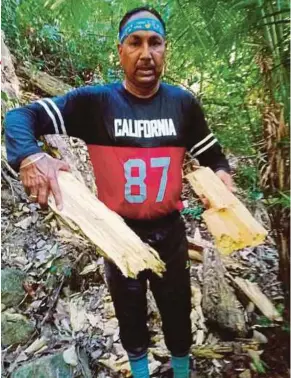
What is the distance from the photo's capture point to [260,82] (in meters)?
0.84

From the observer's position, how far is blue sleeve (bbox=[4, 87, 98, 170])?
761 mm

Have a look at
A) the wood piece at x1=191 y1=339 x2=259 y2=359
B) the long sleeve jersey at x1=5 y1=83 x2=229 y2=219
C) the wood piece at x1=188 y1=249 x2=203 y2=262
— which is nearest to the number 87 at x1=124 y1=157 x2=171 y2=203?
the long sleeve jersey at x1=5 y1=83 x2=229 y2=219

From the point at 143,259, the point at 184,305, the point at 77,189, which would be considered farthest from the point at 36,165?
the point at 184,305

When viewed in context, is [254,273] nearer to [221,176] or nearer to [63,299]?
[221,176]

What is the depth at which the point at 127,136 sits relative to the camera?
800 millimetres

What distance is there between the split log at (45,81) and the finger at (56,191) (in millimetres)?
148

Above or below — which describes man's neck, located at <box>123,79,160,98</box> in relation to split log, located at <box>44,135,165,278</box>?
above

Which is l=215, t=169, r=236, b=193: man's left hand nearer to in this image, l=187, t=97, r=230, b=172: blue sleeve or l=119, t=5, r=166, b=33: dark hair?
l=187, t=97, r=230, b=172: blue sleeve

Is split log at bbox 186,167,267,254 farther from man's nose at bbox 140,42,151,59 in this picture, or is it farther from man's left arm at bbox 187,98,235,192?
man's nose at bbox 140,42,151,59

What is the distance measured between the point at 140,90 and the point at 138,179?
12 cm

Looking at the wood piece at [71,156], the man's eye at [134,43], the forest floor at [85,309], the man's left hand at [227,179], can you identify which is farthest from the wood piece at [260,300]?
→ the man's eye at [134,43]

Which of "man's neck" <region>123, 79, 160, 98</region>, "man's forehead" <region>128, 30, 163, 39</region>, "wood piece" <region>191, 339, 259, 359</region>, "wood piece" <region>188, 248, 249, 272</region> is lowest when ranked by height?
"wood piece" <region>191, 339, 259, 359</region>

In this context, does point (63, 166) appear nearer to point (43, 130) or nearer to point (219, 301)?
point (43, 130)

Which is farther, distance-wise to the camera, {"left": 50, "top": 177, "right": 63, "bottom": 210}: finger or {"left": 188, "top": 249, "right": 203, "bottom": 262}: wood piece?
{"left": 188, "top": 249, "right": 203, "bottom": 262}: wood piece
